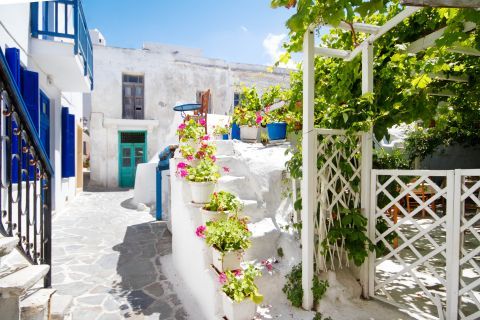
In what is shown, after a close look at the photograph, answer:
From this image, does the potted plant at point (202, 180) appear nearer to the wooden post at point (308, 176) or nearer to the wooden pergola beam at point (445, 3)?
the wooden post at point (308, 176)

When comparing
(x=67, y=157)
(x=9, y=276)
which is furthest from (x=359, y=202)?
(x=67, y=157)

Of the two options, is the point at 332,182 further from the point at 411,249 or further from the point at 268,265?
the point at 268,265

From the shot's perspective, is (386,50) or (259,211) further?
(259,211)

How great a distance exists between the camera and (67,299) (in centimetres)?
269

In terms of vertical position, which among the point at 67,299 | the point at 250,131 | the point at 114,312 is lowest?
the point at 114,312

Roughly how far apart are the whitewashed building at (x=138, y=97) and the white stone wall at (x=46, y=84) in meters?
3.55

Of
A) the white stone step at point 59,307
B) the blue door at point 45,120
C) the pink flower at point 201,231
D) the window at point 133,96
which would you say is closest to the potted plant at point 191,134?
the pink flower at point 201,231

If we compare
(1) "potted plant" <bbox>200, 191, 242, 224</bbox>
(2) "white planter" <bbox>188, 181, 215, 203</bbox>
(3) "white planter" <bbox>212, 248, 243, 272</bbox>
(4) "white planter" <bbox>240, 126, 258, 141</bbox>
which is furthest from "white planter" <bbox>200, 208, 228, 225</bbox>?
(4) "white planter" <bbox>240, 126, 258, 141</bbox>

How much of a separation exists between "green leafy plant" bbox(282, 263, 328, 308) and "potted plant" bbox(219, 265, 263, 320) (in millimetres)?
577

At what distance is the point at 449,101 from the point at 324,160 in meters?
3.45

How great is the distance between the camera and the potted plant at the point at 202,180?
4.01 m

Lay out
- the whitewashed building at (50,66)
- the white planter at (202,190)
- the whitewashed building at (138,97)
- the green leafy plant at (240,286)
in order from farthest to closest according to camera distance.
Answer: the whitewashed building at (138,97) < the whitewashed building at (50,66) < the white planter at (202,190) < the green leafy plant at (240,286)

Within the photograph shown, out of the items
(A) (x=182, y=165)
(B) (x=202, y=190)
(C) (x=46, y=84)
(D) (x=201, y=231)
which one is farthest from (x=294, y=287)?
(C) (x=46, y=84)

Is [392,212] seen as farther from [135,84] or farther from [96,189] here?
[135,84]
